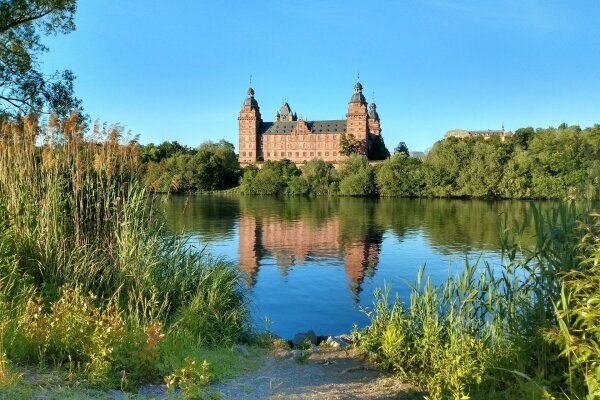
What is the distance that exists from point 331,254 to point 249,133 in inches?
3991

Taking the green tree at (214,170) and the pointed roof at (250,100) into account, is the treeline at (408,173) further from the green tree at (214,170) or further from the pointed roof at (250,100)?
the pointed roof at (250,100)

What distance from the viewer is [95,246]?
21.3 ft

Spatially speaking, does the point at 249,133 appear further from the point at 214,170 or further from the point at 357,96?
the point at 214,170

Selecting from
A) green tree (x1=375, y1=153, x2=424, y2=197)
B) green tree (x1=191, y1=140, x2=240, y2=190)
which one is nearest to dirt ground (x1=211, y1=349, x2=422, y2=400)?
green tree (x1=375, y1=153, x2=424, y2=197)

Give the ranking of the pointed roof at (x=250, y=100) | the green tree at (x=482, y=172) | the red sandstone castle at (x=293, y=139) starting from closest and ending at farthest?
the green tree at (x=482, y=172) < the red sandstone castle at (x=293, y=139) < the pointed roof at (x=250, y=100)

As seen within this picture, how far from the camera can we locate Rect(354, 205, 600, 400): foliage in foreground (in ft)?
10.6

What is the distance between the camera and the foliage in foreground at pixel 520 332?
3.22 meters

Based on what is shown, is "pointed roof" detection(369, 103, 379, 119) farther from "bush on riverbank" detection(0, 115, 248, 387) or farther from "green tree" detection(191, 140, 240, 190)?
"bush on riverbank" detection(0, 115, 248, 387)

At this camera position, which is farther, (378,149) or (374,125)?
(374,125)

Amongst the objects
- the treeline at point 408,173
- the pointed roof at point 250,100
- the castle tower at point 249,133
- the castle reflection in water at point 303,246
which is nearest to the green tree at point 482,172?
the treeline at point 408,173

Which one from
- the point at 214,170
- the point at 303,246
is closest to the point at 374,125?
the point at 214,170

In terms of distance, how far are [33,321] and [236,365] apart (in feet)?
6.67

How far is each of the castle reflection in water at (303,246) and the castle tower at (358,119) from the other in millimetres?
82094

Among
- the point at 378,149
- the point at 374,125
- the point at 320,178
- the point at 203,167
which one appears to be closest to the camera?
the point at 320,178
